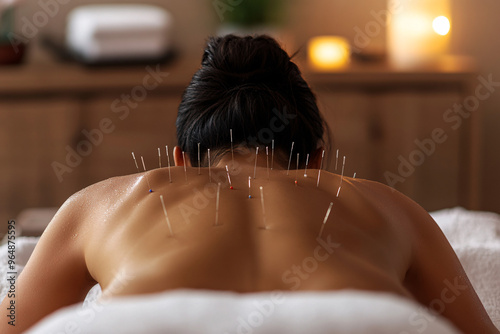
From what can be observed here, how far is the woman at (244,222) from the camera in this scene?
829 millimetres

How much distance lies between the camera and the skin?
82 centimetres

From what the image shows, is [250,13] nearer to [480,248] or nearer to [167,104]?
[167,104]

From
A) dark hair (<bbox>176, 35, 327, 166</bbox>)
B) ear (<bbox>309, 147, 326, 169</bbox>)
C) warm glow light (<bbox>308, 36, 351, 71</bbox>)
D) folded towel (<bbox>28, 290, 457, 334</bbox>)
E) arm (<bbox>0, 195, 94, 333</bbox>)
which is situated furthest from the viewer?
warm glow light (<bbox>308, 36, 351, 71</bbox>)

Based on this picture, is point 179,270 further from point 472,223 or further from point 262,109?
point 472,223

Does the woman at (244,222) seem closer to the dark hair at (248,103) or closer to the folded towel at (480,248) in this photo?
the dark hair at (248,103)

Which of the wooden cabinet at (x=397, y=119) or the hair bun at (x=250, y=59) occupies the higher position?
the hair bun at (x=250, y=59)

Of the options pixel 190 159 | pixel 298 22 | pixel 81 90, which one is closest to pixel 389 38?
pixel 298 22

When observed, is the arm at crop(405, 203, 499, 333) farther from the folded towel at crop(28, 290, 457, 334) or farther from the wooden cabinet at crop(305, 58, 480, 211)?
the wooden cabinet at crop(305, 58, 480, 211)

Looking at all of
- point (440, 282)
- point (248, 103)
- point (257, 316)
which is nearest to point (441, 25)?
point (248, 103)

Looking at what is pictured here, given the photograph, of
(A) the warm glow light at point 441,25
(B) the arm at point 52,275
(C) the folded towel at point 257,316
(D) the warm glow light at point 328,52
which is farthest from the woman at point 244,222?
(A) the warm glow light at point 441,25

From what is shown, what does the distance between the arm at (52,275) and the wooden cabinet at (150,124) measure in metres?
1.59

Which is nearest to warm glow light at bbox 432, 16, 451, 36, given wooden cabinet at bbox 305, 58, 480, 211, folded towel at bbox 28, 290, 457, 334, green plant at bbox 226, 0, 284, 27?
wooden cabinet at bbox 305, 58, 480, 211

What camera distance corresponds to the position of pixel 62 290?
1.02 metres

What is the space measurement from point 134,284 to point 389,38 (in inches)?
91.2
